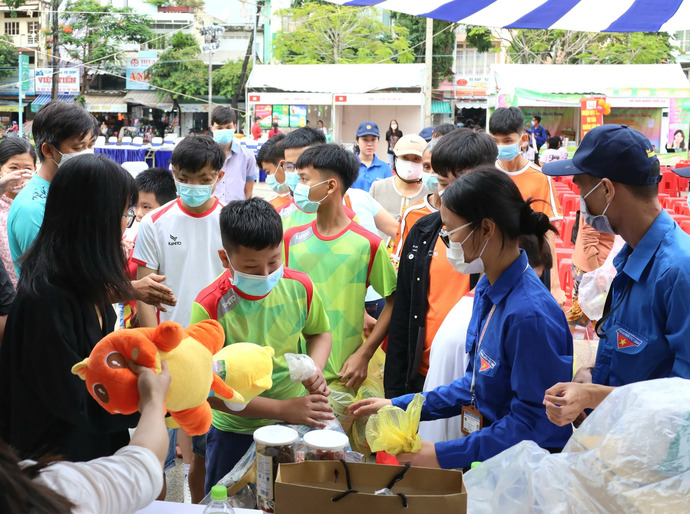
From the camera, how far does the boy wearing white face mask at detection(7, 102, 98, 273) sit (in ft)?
9.76

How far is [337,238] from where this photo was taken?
3062 millimetres

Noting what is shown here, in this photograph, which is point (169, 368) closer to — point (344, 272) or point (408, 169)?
point (344, 272)

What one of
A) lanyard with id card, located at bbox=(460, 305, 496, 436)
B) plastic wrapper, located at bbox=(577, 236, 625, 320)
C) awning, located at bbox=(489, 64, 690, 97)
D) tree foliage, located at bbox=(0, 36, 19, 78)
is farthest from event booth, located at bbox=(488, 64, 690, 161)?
tree foliage, located at bbox=(0, 36, 19, 78)

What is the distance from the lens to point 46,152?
317 cm

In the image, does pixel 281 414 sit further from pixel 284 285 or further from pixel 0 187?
pixel 0 187

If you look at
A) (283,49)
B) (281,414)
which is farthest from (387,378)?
(283,49)

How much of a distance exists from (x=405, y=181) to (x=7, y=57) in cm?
4078

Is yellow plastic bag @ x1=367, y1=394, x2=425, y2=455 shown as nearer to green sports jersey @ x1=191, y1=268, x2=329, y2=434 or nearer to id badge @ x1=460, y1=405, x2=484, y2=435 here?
id badge @ x1=460, y1=405, x2=484, y2=435


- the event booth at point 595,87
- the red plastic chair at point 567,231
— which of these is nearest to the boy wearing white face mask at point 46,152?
the red plastic chair at point 567,231

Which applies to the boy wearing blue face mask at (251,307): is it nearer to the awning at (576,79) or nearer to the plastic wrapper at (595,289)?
the plastic wrapper at (595,289)

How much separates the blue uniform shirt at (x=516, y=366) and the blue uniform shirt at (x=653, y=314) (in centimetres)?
14

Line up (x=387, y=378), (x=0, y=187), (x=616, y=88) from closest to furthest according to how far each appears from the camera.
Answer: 1. (x=387, y=378)
2. (x=0, y=187)
3. (x=616, y=88)

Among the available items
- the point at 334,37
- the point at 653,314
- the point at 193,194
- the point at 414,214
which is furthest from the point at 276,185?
the point at 334,37

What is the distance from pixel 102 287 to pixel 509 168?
3.62 meters
